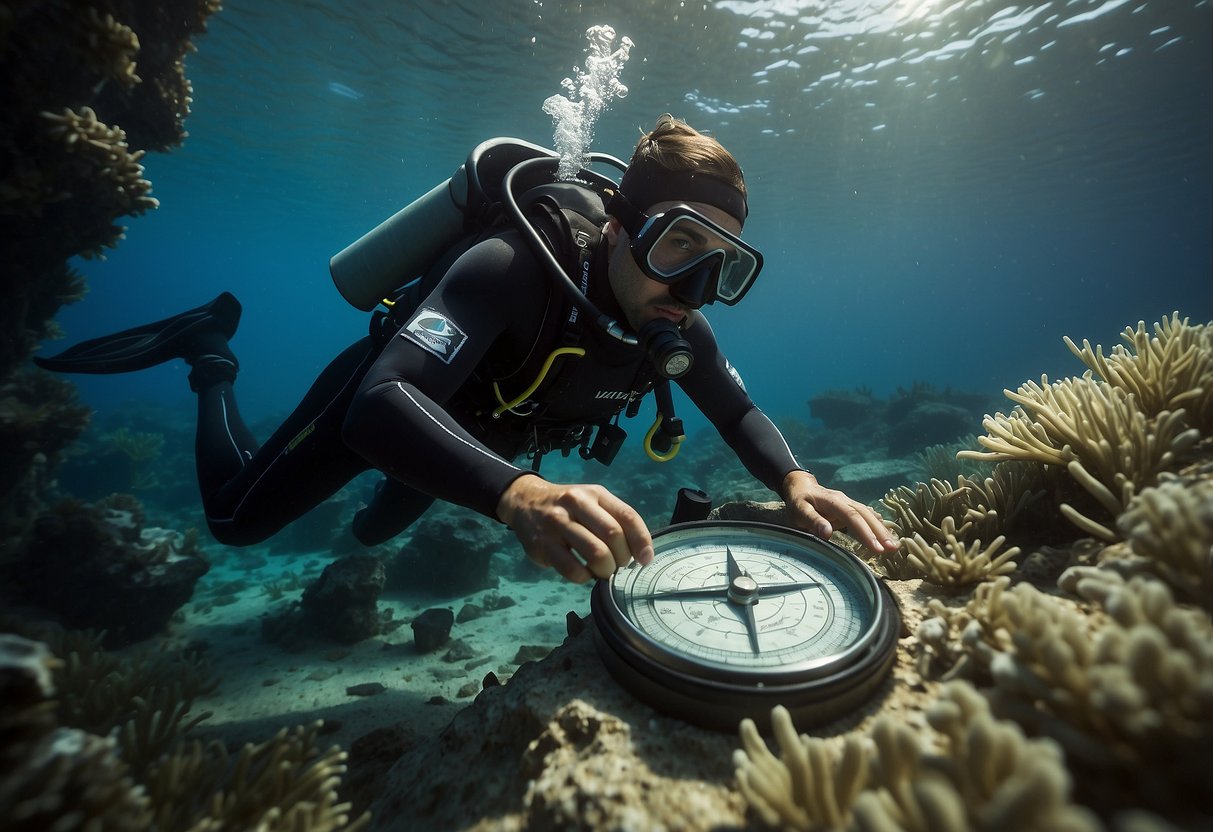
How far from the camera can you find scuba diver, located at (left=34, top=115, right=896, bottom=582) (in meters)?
2.03

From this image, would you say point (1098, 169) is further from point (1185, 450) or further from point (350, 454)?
point (350, 454)

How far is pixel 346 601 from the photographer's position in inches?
263

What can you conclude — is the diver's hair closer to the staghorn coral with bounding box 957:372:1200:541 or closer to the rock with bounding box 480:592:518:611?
the staghorn coral with bounding box 957:372:1200:541

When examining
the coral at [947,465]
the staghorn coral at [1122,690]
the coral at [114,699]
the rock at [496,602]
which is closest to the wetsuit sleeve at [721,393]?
the staghorn coral at [1122,690]

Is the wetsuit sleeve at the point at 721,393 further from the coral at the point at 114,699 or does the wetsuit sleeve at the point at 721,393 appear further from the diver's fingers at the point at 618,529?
the coral at the point at 114,699

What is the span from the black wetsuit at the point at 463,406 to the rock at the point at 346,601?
2.10m

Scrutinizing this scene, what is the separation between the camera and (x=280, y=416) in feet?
89.2

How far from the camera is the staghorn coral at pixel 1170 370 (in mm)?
1917

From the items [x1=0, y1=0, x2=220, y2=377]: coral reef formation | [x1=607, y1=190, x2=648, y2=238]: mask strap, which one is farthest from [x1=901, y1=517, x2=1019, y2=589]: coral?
[x1=0, y1=0, x2=220, y2=377]: coral reef formation

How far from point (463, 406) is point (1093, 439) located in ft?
11.6

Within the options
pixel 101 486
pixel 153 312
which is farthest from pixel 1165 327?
pixel 153 312

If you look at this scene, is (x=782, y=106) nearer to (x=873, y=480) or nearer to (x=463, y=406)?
(x=873, y=480)

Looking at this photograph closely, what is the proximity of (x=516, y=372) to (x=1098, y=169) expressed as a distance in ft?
129

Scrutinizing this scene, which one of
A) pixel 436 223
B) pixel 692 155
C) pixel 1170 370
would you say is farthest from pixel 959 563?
pixel 436 223
